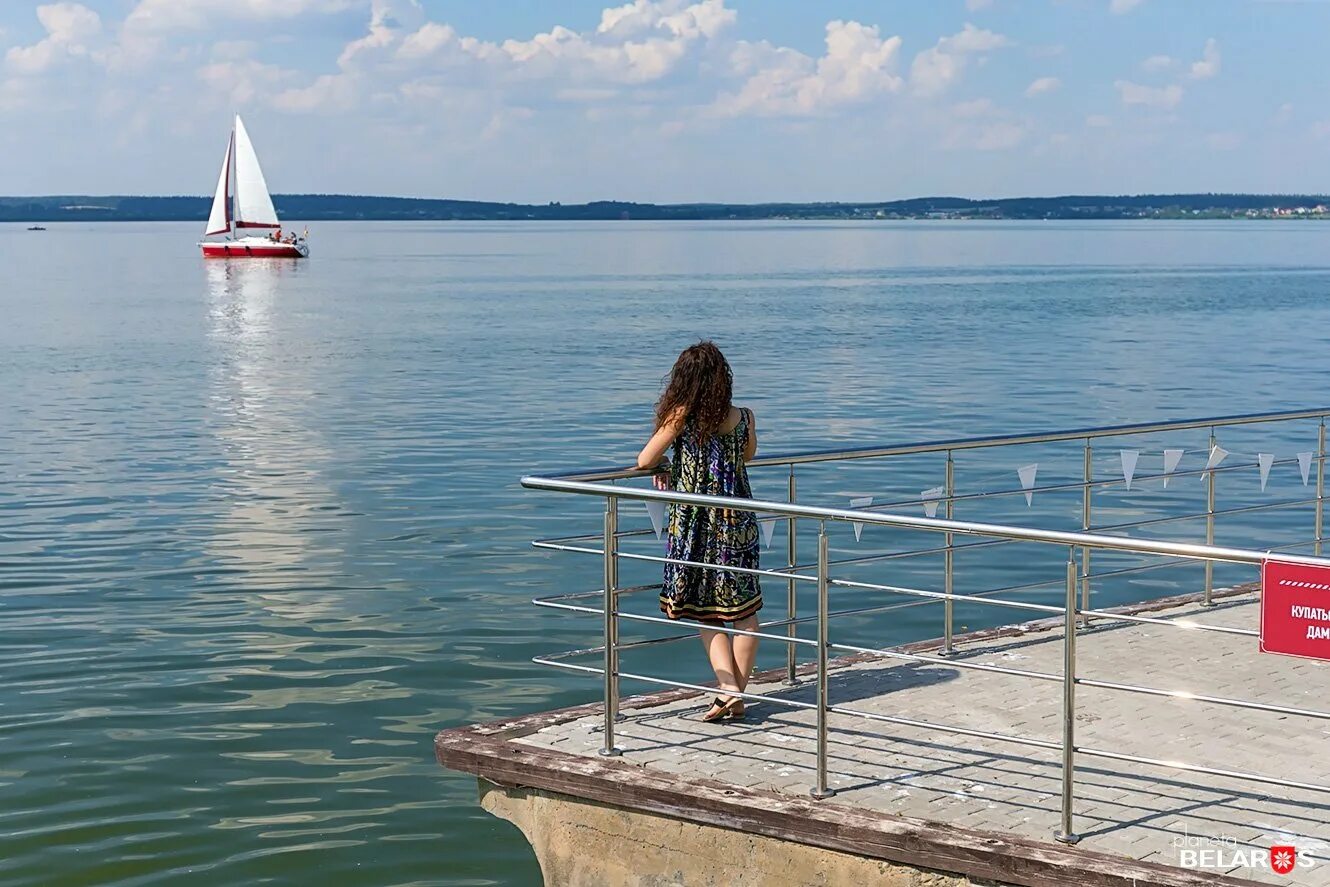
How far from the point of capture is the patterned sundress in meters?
6.87

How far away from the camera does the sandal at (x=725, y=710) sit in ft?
22.8

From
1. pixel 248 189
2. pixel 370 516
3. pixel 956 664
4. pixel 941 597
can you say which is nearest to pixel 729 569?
pixel 941 597

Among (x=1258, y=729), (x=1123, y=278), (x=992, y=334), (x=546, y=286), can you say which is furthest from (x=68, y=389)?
(x=1123, y=278)

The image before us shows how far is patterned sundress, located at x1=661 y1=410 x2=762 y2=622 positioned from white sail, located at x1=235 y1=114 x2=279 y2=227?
111 metres

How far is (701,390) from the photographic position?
6797mm

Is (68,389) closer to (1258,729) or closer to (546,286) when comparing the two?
(1258,729)

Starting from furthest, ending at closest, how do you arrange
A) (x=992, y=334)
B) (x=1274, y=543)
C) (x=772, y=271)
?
(x=772, y=271), (x=992, y=334), (x=1274, y=543)

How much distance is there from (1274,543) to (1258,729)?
1049 centimetres

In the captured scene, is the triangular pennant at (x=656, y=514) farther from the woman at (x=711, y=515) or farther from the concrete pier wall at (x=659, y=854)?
the concrete pier wall at (x=659, y=854)

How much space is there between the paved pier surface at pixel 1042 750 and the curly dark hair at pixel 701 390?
→ 1.23 metres

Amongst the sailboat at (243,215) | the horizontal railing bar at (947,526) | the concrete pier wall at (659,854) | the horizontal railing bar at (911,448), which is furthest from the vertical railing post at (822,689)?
the sailboat at (243,215)

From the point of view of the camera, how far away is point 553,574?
49.5 feet

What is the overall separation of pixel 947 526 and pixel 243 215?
11681 centimetres

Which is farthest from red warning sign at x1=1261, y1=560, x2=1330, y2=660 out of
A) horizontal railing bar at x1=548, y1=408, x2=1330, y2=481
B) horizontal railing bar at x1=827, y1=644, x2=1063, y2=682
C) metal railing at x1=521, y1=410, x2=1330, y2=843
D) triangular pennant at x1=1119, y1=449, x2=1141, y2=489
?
triangular pennant at x1=1119, y1=449, x2=1141, y2=489
